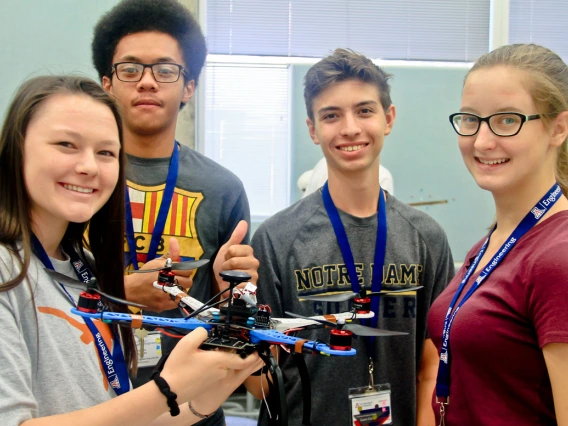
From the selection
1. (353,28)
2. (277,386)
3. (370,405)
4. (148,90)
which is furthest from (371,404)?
(353,28)

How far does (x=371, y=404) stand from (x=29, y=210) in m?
1.27

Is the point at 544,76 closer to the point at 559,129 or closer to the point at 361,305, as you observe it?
the point at 559,129

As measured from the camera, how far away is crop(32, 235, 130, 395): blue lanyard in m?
1.34

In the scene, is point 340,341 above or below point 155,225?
below

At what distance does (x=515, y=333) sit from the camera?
132 centimetres

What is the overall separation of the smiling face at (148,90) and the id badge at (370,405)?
1242 millimetres

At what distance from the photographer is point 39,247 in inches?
52.5

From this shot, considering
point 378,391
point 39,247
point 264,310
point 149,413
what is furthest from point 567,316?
point 39,247

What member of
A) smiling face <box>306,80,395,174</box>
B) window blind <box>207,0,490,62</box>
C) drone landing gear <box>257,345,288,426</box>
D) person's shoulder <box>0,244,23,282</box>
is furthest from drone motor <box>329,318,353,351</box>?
window blind <box>207,0,490,62</box>

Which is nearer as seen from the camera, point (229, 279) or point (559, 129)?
point (229, 279)

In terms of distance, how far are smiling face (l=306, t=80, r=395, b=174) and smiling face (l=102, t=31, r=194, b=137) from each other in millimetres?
590

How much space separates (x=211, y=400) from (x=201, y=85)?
3.46 m

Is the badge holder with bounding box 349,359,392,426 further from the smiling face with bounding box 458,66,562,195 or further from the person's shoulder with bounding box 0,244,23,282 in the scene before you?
the person's shoulder with bounding box 0,244,23,282

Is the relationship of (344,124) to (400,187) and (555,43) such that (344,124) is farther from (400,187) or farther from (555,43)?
(555,43)
